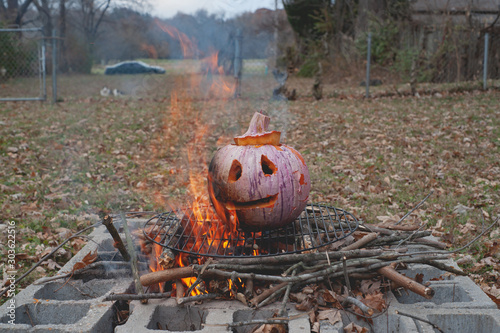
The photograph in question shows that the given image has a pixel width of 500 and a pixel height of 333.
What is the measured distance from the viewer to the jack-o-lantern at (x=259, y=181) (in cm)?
307

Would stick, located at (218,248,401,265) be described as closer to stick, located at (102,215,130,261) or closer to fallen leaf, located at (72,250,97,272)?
stick, located at (102,215,130,261)

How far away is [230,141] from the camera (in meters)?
8.47

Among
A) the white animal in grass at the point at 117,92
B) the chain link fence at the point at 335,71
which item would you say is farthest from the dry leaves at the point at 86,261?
the white animal in grass at the point at 117,92

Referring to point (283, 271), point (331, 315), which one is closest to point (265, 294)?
point (283, 271)

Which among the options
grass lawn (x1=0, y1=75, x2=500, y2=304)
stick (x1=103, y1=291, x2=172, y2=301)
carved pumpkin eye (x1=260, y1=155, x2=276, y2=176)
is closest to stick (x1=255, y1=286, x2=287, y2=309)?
stick (x1=103, y1=291, x2=172, y2=301)

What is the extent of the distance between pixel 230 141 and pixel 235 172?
530cm

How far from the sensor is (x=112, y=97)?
622 inches

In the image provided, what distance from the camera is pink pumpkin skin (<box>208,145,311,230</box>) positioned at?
307 cm

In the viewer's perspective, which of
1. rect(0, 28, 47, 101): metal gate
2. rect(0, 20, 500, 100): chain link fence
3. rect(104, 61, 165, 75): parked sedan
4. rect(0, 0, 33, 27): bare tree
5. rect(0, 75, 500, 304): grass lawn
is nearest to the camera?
rect(0, 75, 500, 304): grass lawn

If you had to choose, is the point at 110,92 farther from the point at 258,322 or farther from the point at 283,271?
the point at 258,322

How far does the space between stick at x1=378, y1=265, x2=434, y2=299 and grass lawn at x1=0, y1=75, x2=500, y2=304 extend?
1.50 meters

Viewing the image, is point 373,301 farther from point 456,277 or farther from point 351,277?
point 456,277

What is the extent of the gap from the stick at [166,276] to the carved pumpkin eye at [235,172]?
0.73 m

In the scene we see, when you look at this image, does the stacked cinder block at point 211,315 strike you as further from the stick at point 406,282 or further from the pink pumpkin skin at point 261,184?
the pink pumpkin skin at point 261,184
